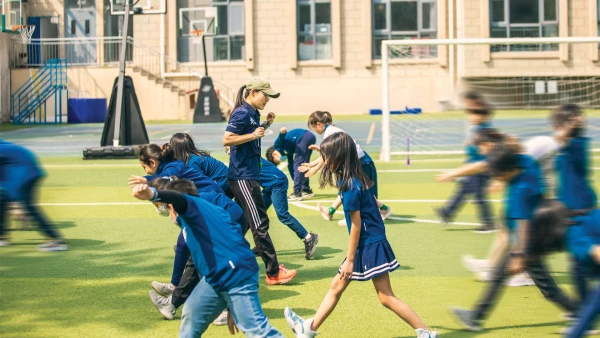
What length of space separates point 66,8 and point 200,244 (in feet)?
137

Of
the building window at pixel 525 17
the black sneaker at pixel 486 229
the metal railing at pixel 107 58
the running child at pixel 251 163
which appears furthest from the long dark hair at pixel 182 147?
the building window at pixel 525 17

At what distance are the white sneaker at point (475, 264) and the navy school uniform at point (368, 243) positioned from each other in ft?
8.87

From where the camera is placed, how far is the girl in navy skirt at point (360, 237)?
6242 mm

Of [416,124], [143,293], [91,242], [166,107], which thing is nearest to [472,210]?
[91,242]

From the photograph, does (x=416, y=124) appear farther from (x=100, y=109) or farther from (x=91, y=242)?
(x=91, y=242)

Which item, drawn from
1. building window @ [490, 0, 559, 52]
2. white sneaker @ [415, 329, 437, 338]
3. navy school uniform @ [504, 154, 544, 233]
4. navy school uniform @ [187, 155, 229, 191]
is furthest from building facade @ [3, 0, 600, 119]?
white sneaker @ [415, 329, 437, 338]

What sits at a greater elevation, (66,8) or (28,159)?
(66,8)

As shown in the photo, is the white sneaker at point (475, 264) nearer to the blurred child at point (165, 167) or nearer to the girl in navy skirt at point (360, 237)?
the girl in navy skirt at point (360, 237)

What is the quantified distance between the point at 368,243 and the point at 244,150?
2543 millimetres

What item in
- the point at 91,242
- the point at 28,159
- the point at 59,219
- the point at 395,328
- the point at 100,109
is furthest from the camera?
the point at 100,109

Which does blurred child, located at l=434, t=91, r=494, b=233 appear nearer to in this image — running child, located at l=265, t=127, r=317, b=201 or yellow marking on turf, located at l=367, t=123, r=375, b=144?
running child, located at l=265, t=127, r=317, b=201

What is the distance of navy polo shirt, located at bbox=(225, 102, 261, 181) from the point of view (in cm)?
841

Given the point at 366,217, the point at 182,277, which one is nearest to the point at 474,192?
the point at 182,277

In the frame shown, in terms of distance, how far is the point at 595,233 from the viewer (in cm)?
522
